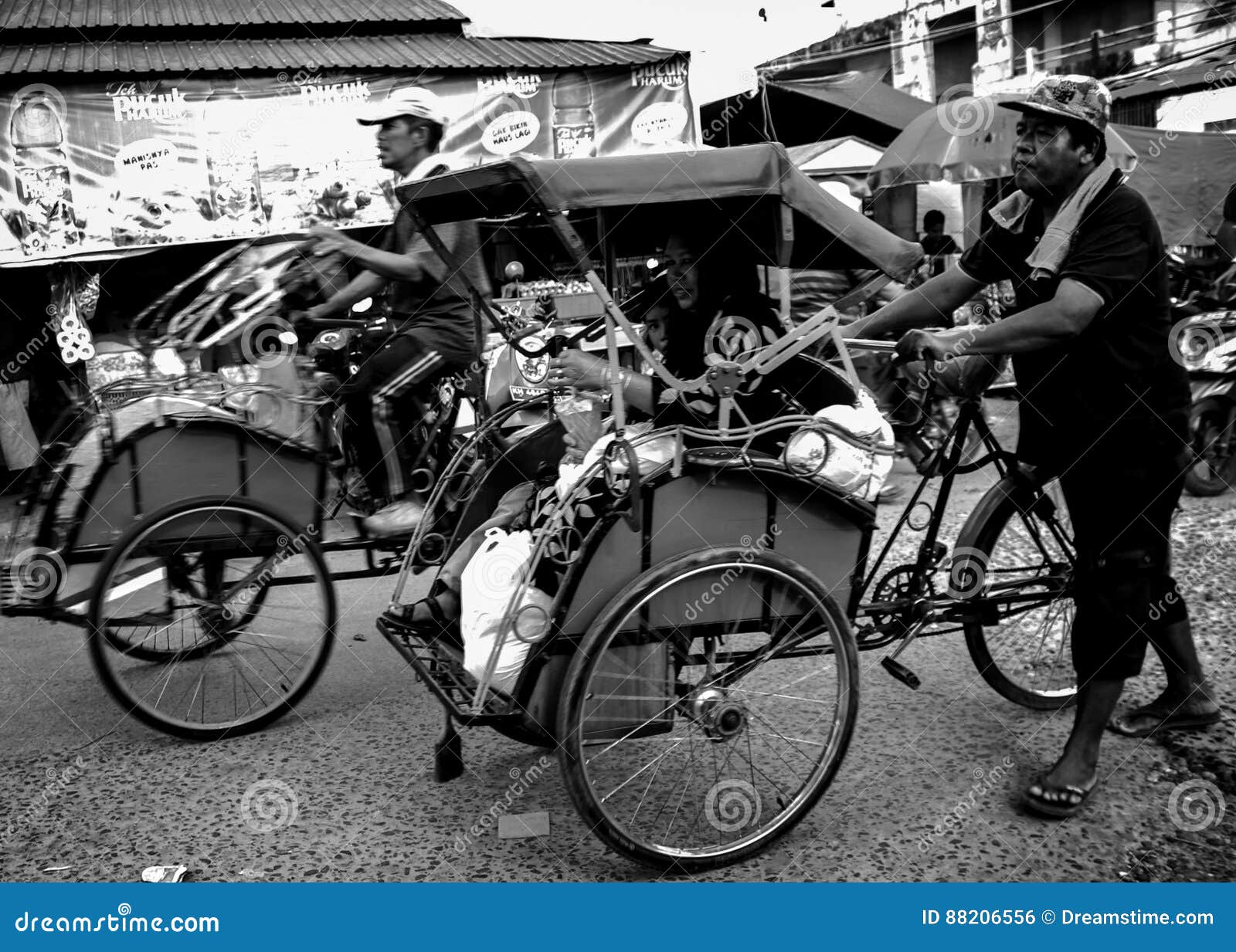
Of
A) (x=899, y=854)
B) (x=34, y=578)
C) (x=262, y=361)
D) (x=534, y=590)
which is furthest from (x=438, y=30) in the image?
(x=899, y=854)

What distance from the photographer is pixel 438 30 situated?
9445 mm

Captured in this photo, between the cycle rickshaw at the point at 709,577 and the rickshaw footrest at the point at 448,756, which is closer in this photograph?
the cycle rickshaw at the point at 709,577

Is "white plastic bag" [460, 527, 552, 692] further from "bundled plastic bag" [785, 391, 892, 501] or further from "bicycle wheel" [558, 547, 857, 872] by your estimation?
"bundled plastic bag" [785, 391, 892, 501]

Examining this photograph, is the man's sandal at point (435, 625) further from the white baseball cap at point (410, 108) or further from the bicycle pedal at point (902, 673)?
the white baseball cap at point (410, 108)

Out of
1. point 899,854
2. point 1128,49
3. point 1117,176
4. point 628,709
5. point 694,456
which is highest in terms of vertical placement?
point 1128,49

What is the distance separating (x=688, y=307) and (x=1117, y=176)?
3.74ft

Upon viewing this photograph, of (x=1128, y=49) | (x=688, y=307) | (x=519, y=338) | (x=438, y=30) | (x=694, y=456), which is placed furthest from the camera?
(x=1128, y=49)

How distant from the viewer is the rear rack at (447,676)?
2664mm

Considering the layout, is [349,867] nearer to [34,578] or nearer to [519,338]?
[34,578]

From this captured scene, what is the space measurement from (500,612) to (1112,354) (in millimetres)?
1688

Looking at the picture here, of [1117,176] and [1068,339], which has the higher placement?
[1117,176]

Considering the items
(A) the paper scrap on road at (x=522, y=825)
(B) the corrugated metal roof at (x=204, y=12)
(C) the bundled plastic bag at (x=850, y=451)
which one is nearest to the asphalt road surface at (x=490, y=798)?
(A) the paper scrap on road at (x=522, y=825)

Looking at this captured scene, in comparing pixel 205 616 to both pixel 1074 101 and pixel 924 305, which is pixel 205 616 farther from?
pixel 1074 101

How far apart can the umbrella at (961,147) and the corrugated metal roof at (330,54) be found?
2741mm
